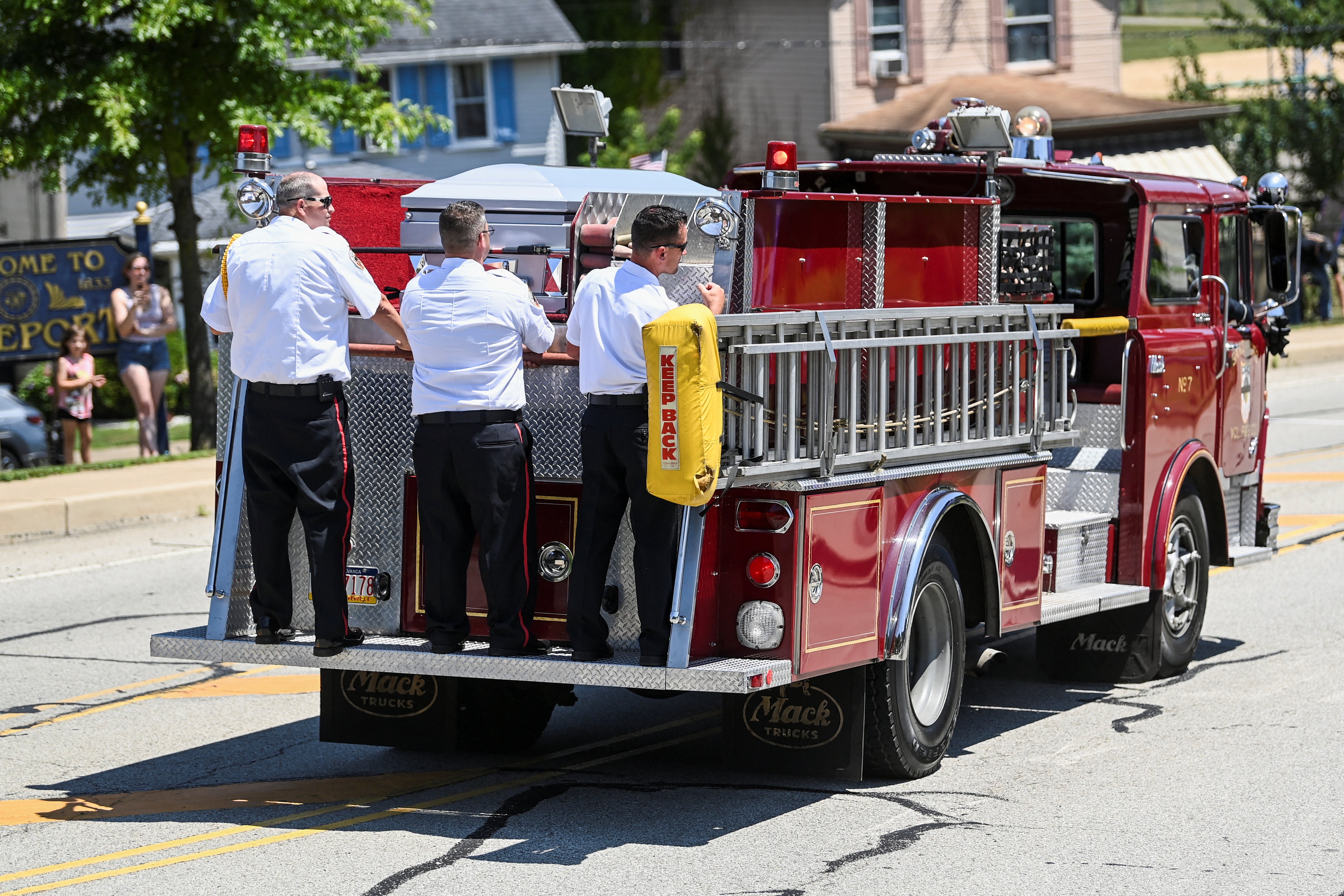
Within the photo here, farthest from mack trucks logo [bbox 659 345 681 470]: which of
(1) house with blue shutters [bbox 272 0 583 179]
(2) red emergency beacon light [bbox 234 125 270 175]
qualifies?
(1) house with blue shutters [bbox 272 0 583 179]

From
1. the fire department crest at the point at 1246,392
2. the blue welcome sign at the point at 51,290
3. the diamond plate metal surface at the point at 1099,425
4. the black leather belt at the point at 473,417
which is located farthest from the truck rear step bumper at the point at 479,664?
the blue welcome sign at the point at 51,290

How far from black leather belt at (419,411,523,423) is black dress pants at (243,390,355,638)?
1.37 ft

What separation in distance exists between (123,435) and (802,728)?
1837cm

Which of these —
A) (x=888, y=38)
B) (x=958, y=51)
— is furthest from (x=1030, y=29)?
(x=888, y=38)

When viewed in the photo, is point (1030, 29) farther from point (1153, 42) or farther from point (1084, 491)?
point (1153, 42)

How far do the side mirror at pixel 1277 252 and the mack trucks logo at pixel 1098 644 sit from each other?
2.21m

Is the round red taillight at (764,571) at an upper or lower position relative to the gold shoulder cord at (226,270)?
lower

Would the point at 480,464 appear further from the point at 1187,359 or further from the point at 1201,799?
the point at 1187,359

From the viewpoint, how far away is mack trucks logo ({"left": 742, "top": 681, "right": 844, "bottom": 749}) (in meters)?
6.46

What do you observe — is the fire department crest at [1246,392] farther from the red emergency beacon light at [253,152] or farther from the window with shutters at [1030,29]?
the window with shutters at [1030,29]

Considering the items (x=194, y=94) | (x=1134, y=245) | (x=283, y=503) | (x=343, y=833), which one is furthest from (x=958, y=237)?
(x=194, y=94)

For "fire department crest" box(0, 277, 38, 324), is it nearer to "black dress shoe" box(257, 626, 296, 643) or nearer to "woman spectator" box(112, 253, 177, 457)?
"woman spectator" box(112, 253, 177, 457)

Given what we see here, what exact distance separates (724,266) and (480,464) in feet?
3.67

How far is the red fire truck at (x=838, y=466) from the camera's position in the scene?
19.7 ft
